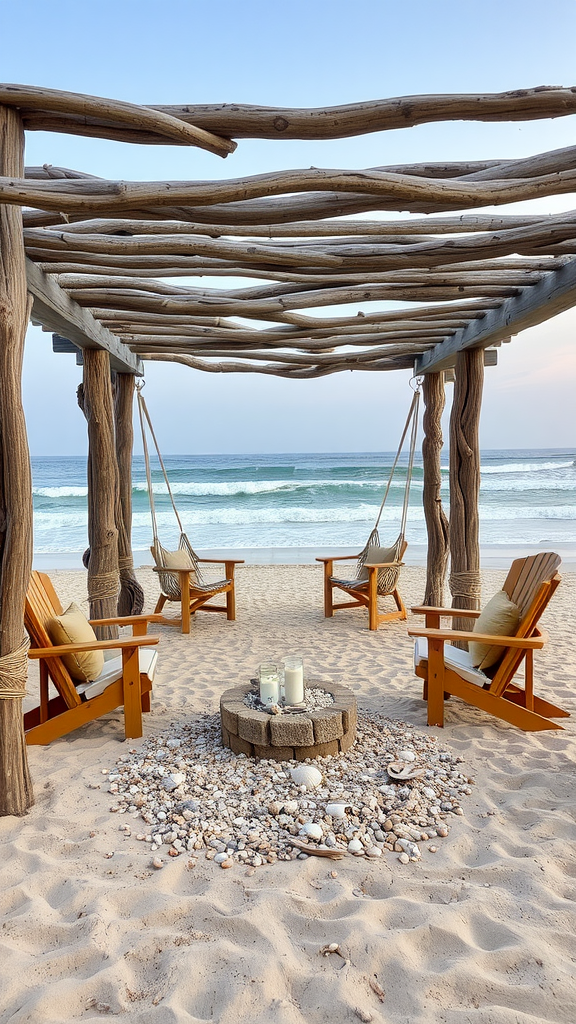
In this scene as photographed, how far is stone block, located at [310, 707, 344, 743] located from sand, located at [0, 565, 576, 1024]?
521 millimetres

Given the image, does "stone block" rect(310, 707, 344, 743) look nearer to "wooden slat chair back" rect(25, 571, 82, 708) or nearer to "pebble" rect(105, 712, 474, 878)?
"pebble" rect(105, 712, 474, 878)

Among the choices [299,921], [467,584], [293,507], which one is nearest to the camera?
[299,921]

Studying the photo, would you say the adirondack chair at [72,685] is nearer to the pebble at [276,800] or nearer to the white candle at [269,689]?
the pebble at [276,800]

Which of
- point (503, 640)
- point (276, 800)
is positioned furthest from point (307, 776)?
point (503, 640)

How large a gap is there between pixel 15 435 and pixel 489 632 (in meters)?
2.10

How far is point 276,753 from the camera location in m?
2.29

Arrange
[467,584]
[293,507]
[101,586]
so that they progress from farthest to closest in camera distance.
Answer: [293,507]
[467,584]
[101,586]

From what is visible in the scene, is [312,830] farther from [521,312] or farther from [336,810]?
[521,312]

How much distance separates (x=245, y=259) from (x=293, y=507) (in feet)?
47.0

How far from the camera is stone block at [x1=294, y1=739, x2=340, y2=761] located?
7.52ft

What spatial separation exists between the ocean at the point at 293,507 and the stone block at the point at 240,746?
275 inches

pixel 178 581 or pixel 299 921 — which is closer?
pixel 299 921

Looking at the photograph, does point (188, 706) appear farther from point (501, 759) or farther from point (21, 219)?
point (21, 219)

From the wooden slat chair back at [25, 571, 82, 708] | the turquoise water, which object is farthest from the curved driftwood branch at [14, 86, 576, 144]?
the turquoise water
